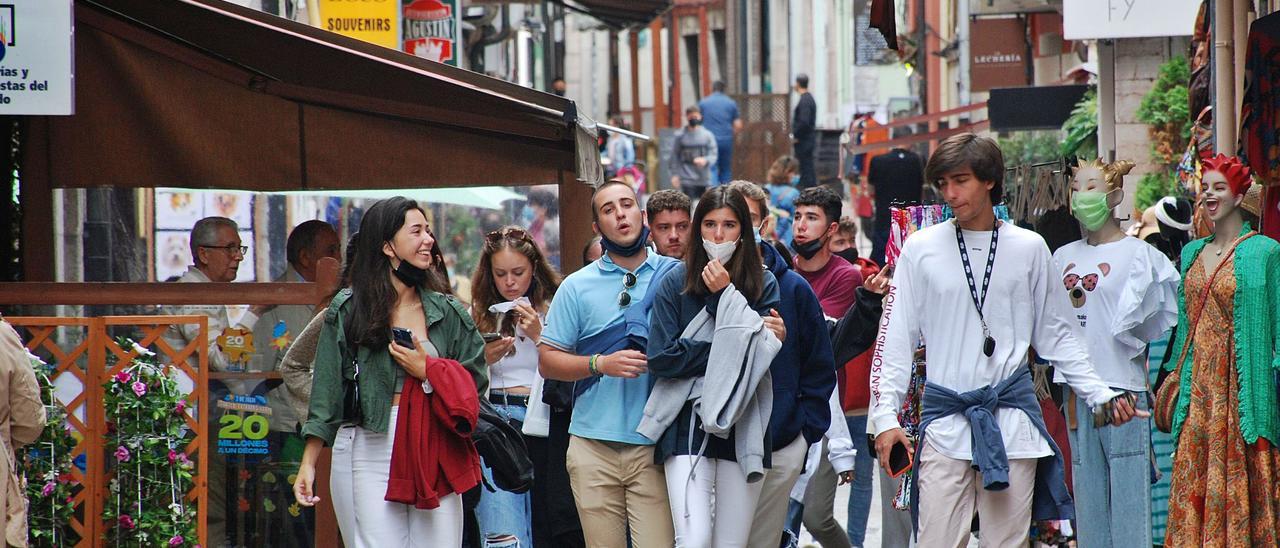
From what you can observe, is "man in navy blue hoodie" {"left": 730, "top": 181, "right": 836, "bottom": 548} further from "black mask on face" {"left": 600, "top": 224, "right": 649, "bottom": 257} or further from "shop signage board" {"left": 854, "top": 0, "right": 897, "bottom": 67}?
"shop signage board" {"left": 854, "top": 0, "right": 897, "bottom": 67}

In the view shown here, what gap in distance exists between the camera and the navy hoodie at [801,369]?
6.74 meters

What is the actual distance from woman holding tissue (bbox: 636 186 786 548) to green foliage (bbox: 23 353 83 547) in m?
2.78

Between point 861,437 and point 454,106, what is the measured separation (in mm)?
2834

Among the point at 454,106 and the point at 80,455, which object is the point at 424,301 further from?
the point at 454,106

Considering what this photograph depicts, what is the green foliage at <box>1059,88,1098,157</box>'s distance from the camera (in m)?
16.9

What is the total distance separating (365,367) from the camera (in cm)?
650

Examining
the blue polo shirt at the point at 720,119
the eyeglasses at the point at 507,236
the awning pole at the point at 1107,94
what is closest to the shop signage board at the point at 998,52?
the blue polo shirt at the point at 720,119

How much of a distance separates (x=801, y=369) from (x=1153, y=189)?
25.9 feet

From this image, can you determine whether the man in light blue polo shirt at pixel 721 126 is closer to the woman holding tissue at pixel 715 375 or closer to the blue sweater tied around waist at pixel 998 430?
the woman holding tissue at pixel 715 375

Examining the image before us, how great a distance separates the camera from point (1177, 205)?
10.7 meters

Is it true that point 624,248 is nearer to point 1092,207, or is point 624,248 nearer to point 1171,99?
point 1092,207

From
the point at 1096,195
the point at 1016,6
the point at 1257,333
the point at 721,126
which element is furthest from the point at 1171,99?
the point at 721,126

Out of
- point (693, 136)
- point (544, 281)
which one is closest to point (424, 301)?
point (544, 281)

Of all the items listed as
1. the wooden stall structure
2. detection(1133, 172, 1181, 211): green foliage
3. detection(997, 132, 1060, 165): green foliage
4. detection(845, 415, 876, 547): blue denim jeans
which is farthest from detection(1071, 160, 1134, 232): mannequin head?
detection(997, 132, 1060, 165): green foliage
